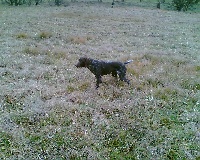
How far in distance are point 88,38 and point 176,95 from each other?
8.39 metres

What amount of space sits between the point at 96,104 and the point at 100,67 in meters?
1.37

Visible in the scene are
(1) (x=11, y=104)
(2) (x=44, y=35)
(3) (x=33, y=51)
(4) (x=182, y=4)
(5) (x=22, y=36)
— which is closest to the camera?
(1) (x=11, y=104)

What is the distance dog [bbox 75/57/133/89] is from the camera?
7.82 metres

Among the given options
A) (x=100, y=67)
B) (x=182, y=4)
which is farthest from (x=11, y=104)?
(x=182, y=4)

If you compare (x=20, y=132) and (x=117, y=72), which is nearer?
(x=20, y=132)

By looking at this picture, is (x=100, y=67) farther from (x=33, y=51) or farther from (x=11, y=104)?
(x=33, y=51)

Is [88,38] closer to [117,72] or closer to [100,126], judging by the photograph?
[117,72]

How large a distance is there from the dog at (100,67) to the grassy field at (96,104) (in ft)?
1.31

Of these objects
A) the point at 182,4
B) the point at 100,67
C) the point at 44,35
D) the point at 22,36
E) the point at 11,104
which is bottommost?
the point at 11,104

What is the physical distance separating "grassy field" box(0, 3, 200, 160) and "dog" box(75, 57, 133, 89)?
0.40 metres

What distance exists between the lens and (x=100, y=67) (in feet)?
25.7

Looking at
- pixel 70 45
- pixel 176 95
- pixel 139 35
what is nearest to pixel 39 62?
pixel 70 45

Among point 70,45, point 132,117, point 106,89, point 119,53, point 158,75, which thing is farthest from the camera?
point 70,45

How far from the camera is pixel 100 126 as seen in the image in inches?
238
